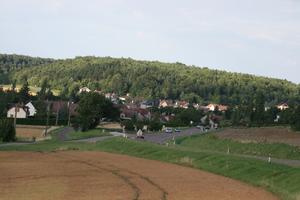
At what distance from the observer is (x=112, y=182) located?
33.1 meters

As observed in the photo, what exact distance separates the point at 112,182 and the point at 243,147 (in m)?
30.8

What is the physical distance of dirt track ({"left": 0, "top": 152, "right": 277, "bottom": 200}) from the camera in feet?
89.8

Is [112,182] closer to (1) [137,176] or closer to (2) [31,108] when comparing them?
(1) [137,176]

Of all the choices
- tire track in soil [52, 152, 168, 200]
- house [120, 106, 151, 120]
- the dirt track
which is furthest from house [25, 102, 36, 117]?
tire track in soil [52, 152, 168, 200]

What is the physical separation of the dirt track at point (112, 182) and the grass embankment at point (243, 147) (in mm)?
12791

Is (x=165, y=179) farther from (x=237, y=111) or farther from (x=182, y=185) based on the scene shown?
(x=237, y=111)

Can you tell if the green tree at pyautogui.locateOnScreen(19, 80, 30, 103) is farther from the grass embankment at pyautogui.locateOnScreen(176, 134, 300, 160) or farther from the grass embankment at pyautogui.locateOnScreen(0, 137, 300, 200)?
the grass embankment at pyautogui.locateOnScreen(0, 137, 300, 200)

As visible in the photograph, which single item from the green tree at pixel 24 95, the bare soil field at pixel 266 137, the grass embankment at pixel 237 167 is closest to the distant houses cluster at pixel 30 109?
the green tree at pixel 24 95

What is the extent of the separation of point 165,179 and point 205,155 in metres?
12.4

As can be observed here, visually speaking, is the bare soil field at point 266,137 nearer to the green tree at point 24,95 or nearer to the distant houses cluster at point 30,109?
the distant houses cluster at point 30,109

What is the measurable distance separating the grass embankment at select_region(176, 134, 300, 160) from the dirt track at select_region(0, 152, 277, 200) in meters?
12.8

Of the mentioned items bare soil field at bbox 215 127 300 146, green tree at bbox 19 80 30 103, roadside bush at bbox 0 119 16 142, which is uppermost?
green tree at bbox 19 80 30 103

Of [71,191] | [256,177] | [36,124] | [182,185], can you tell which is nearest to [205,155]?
[256,177]

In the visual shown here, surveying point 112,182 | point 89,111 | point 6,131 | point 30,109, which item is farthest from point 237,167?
point 30,109
